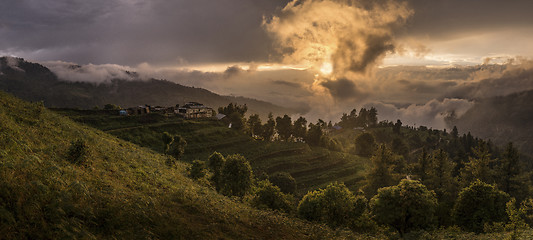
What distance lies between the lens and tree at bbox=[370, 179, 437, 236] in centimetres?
3872

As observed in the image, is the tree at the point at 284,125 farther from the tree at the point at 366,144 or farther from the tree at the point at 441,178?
the tree at the point at 441,178

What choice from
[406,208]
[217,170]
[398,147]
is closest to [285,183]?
[217,170]

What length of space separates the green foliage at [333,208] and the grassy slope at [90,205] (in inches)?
514

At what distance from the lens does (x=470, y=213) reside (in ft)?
148

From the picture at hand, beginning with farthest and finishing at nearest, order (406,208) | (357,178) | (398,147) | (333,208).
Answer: (398,147)
(357,178)
(333,208)
(406,208)

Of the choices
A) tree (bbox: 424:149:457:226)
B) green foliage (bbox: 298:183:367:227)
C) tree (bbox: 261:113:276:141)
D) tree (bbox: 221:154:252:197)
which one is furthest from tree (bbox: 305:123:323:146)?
green foliage (bbox: 298:183:367:227)

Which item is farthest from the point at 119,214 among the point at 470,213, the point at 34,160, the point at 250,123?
the point at 250,123

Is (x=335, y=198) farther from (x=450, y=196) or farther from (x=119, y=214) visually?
(x=450, y=196)

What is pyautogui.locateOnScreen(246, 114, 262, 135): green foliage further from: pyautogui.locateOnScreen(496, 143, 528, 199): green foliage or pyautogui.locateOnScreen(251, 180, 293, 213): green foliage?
pyautogui.locateOnScreen(251, 180, 293, 213): green foliage

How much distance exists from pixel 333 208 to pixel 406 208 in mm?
10415

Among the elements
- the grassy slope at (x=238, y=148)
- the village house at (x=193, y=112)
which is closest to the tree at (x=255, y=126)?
the grassy slope at (x=238, y=148)

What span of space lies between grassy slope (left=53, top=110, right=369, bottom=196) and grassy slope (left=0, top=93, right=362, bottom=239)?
58139mm

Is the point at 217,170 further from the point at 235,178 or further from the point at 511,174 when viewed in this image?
the point at 511,174

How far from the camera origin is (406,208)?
39031 mm
